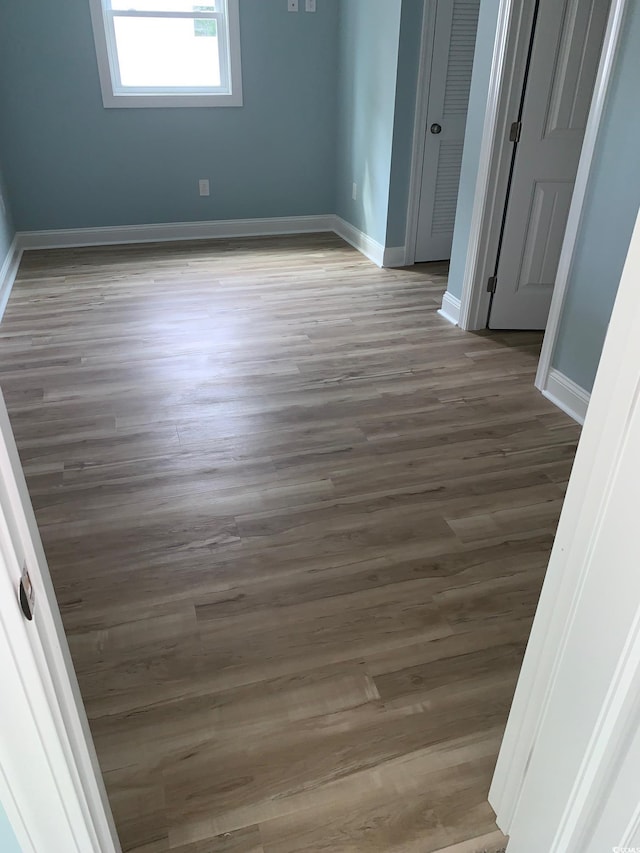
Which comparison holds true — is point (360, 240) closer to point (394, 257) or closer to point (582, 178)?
point (394, 257)

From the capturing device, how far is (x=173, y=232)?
505 cm

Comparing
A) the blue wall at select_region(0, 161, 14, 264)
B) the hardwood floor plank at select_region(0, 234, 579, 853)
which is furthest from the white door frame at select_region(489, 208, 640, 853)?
the blue wall at select_region(0, 161, 14, 264)

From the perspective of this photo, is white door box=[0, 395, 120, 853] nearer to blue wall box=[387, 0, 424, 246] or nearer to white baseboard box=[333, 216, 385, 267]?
blue wall box=[387, 0, 424, 246]

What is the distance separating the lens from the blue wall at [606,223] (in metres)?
2.27

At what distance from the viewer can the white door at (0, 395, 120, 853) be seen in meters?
0.67

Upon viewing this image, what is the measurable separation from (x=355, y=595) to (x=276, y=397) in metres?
1.23

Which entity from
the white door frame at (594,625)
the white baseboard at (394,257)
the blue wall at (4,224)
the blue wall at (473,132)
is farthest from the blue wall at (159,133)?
the white door frame at (594,625)

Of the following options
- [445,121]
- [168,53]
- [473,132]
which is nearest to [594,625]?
[473,132]

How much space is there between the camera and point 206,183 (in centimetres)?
496

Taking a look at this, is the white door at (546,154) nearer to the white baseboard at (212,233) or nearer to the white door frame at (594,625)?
the white baseboard at (212,233)

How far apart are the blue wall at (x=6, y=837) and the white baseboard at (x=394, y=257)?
4.13 m

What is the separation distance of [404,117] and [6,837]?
13.6 ft

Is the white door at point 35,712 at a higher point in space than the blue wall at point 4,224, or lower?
higher

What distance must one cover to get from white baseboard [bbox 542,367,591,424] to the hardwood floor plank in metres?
0.06
